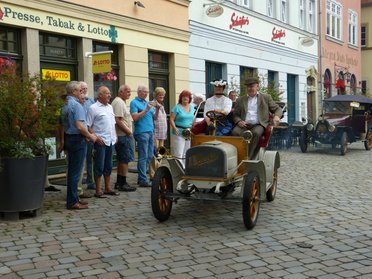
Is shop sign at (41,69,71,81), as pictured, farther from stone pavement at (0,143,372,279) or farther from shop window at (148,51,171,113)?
stone pavement at (0,143,372,279)

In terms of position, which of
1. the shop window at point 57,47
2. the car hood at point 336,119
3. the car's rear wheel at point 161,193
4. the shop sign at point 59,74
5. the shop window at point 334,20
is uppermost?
the shop window at point 334,20

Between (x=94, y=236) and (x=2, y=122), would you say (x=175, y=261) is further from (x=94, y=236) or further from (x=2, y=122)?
(x=2, y=122)

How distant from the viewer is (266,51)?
19.5 meters

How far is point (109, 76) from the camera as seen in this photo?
1080 centimetres

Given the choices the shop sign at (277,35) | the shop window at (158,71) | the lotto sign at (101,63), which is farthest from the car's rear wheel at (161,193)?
the shop sign at (277,35)

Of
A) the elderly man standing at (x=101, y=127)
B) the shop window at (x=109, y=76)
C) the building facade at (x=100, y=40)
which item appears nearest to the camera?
the elderly man standing at (x=101, y=127)

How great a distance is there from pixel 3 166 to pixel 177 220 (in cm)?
219

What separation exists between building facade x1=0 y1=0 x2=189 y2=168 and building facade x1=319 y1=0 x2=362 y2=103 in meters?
14.2

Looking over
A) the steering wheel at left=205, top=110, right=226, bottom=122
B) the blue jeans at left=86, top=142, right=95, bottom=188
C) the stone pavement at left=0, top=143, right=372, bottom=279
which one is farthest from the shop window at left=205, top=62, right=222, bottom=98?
the steering wheel at left=205, top=110, right=226, bottom=122

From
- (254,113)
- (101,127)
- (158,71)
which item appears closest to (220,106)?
(254,113)

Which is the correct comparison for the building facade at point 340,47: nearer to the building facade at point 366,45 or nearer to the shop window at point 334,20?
the shop window at point 334,20

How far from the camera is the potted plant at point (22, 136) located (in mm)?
5930

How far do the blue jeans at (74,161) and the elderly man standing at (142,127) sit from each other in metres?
1.69

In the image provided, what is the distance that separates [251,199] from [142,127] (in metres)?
3.19
